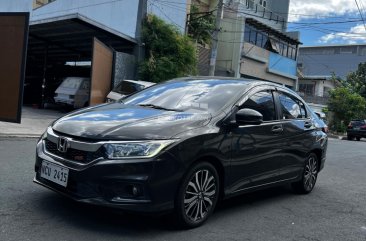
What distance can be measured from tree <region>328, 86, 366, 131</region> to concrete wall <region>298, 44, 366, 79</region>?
34317mm

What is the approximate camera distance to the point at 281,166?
20.0 ft

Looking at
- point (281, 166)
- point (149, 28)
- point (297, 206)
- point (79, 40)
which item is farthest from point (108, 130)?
point (79, 40)

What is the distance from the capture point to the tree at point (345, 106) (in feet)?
113

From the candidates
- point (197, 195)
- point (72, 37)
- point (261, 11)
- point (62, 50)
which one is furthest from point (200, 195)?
point (261, 11)

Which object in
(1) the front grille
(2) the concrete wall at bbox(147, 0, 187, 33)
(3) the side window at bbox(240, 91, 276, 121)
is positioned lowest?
(1) the front grille

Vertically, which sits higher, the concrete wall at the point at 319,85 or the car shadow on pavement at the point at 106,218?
the concrete wall at the point at 319,85

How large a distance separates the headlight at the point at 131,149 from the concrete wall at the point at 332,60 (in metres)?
67.2

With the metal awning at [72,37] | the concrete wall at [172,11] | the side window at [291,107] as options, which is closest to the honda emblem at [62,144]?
the side window at [291,107]

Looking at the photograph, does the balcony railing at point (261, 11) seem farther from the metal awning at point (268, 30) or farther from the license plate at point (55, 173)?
the license plate at point (55, 173)

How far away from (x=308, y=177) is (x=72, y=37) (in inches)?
696

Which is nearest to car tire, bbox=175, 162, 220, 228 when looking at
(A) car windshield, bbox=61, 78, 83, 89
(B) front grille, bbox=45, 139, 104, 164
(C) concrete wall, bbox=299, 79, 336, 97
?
(B) front grille, bbox=45, 139, 104, 164

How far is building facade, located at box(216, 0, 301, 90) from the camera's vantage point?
31.9 m

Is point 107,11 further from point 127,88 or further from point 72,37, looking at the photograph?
point 127,88

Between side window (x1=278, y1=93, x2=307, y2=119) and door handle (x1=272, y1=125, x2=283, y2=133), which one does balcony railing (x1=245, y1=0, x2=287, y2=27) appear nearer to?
side window (x1=278, y1=93, x2=307, y2=119)
